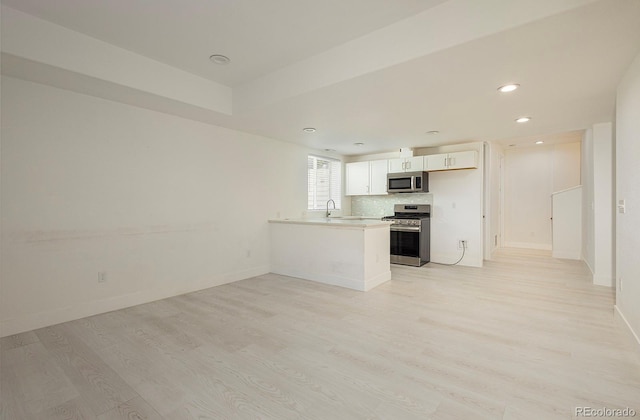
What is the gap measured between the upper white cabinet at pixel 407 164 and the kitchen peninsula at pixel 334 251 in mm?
1796

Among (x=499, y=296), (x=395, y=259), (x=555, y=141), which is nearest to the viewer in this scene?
(x=499, y=296)

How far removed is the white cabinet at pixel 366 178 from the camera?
6.29 m

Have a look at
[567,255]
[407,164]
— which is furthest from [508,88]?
[567,255]

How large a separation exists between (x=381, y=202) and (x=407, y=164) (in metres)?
1.20

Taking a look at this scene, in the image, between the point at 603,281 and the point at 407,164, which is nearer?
the point at 603,281

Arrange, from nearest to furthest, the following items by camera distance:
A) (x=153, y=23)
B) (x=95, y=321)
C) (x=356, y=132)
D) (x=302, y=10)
Result: (x=302, y=10), (x=153, y=23), (x=95, y=321), (x=356, y=132)

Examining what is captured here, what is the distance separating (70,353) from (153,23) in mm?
2767

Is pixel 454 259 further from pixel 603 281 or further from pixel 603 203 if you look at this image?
pixel 603 203

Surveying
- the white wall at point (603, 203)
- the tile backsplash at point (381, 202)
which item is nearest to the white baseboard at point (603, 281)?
the white wall at point (603, 203)

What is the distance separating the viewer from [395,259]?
576 cm

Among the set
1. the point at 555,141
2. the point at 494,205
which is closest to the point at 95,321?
the point at 494,205

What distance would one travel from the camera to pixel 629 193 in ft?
8.07

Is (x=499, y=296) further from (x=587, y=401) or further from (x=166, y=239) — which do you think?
(x=166, y=239)

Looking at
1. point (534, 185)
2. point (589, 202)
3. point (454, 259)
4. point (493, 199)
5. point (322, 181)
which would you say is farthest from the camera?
point (534, 185)
